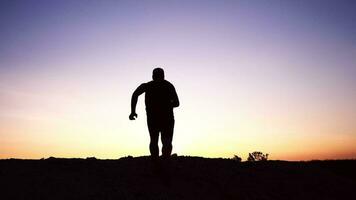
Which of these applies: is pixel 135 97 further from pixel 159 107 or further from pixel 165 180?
pixel 165 180

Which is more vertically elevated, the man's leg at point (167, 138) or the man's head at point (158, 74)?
the man's head at point (158, 74)

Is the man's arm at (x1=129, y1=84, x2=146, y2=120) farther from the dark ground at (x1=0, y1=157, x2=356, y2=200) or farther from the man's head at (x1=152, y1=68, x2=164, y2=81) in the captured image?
the dark ground at (x1=0, y1=157, x2=356, y2=200)

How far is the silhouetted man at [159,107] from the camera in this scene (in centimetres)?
1172

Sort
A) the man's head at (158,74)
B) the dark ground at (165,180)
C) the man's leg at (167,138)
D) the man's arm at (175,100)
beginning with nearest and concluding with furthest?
the dark ground at (165,180) → the man's leg at (167,138) → the man's head at (158,74) → the man's arm at (175,100)

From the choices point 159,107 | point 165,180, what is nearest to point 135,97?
point 159,107

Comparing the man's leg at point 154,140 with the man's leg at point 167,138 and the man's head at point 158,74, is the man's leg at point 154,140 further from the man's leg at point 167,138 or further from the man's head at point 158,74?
the man's head at point 158,74

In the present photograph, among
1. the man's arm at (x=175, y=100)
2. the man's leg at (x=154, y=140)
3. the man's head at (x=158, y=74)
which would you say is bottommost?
the man's leg at (x=154, y=140)

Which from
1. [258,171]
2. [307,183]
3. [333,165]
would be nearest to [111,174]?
[258,171]

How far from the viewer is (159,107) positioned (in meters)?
11.9

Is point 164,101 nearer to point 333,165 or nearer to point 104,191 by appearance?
point 104,191

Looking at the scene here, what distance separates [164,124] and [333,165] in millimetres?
12658

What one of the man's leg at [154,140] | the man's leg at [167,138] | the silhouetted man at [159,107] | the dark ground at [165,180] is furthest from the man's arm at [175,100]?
the dark ground at [165,180]

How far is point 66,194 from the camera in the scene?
10.6m

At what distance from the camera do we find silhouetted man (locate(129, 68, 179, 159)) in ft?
38.4
